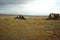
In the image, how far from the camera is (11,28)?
8.77 ft

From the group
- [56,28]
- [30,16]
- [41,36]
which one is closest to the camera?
[41,36]

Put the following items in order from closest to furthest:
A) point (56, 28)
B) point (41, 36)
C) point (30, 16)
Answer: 1. point (41, 36)
2. point (56, 28)
3. point (30, 16)

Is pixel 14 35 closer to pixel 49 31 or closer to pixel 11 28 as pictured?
pixel 11 28

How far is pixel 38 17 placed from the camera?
151 inches

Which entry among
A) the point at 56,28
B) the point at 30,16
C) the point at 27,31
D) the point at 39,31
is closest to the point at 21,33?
the point at 27,31

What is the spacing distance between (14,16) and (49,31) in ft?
4.97

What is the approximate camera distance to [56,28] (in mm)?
2729

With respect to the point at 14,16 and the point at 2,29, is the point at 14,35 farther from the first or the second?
the point at 14,16

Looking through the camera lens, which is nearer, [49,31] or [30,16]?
[49,31]

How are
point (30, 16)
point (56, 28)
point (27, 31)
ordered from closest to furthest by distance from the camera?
1. point (27, 31)
2. point (56, 28)
3. point (30, 16)

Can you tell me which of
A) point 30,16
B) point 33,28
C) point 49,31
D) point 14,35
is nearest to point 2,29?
point 14,35

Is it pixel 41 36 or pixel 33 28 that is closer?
pixel 41 36

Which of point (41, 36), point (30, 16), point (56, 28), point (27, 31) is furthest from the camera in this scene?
point (30, 16)

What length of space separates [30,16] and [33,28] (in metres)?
1.06
